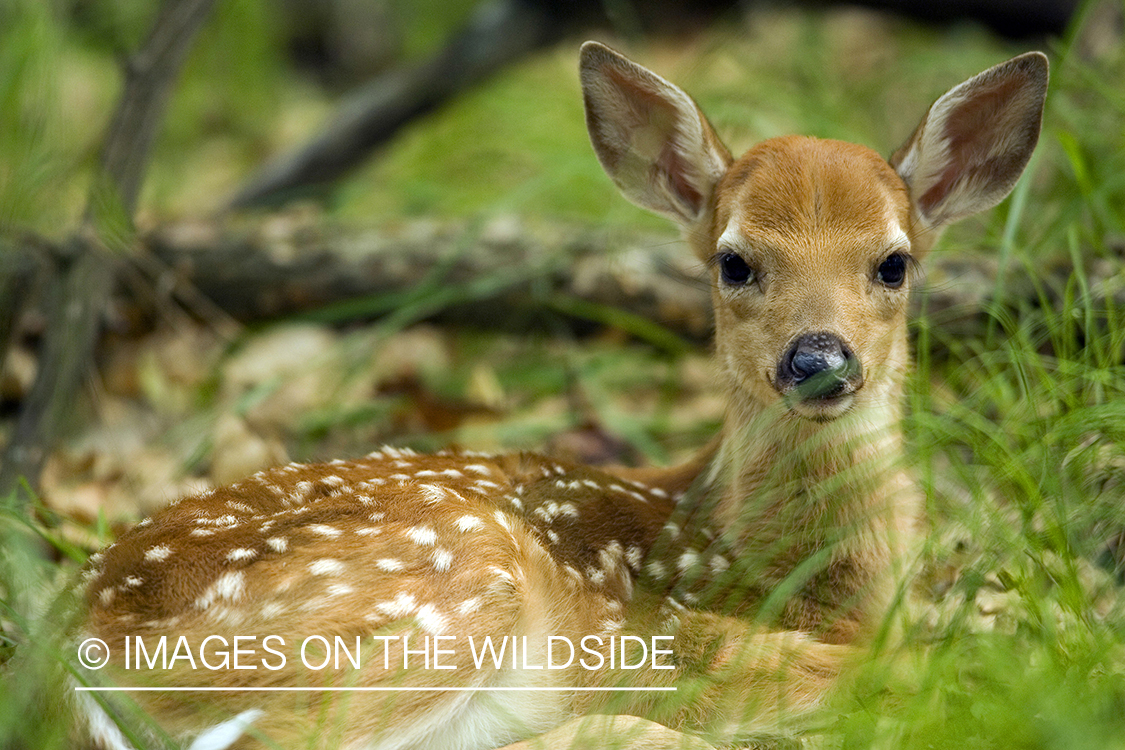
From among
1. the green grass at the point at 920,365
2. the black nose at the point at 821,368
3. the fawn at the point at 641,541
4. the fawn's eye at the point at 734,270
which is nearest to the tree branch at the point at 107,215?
the green grass at the point at 920,365

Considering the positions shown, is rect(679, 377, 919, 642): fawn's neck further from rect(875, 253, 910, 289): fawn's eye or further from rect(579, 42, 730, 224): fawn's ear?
rect(579, 42, 730, 224): fawn's ear

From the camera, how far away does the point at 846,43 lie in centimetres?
836

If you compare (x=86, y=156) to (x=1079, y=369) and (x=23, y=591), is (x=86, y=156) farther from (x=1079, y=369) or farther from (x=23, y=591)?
(x=1079, y=369)

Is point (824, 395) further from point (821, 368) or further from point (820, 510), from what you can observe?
point (820, 510)

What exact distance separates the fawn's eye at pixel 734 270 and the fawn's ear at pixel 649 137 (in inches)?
12.7

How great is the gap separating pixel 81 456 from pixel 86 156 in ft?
3.90

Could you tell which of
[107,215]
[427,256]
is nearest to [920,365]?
[427,256]

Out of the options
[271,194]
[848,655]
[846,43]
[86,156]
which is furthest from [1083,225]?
[846,43]

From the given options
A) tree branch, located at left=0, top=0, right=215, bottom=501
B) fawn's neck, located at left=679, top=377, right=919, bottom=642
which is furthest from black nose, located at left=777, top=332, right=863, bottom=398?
tree branch, located at left=0, top=0, right=215, bottom=501

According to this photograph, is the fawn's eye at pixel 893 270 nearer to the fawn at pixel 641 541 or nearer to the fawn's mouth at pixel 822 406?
the fawn at pixel 641 541

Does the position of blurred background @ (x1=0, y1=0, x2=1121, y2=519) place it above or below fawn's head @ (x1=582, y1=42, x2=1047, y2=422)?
above

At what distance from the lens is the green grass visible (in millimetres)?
2143

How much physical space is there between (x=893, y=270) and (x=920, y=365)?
577 millimetres

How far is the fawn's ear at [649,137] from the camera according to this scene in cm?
294
